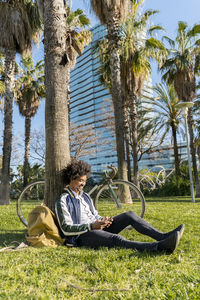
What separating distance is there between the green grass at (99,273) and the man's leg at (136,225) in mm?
262

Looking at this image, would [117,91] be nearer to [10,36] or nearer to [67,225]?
[10,36]

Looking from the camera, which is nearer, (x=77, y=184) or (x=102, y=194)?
(x=77, y=184)

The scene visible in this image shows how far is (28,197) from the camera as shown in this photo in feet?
14.6

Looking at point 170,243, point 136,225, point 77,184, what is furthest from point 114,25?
point 170,243

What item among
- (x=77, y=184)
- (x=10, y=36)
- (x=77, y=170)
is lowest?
(x=77, y=184)

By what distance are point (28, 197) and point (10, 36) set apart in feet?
30.9

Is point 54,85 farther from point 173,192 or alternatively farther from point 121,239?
point 173,192

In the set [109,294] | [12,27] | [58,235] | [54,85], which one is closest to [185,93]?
[12,27]

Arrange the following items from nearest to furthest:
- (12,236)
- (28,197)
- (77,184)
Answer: (77,184) → (12,236) → (28,197)

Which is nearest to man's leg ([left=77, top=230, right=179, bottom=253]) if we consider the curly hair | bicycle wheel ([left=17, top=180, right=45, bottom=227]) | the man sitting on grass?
the man sitting on grass

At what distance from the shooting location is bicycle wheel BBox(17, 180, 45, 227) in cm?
445

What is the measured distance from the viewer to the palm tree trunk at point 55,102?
362 centimetres

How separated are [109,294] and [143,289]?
25 cm

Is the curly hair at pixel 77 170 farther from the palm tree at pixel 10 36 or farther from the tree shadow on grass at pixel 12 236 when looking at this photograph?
the palm tree at pixel 10 36
